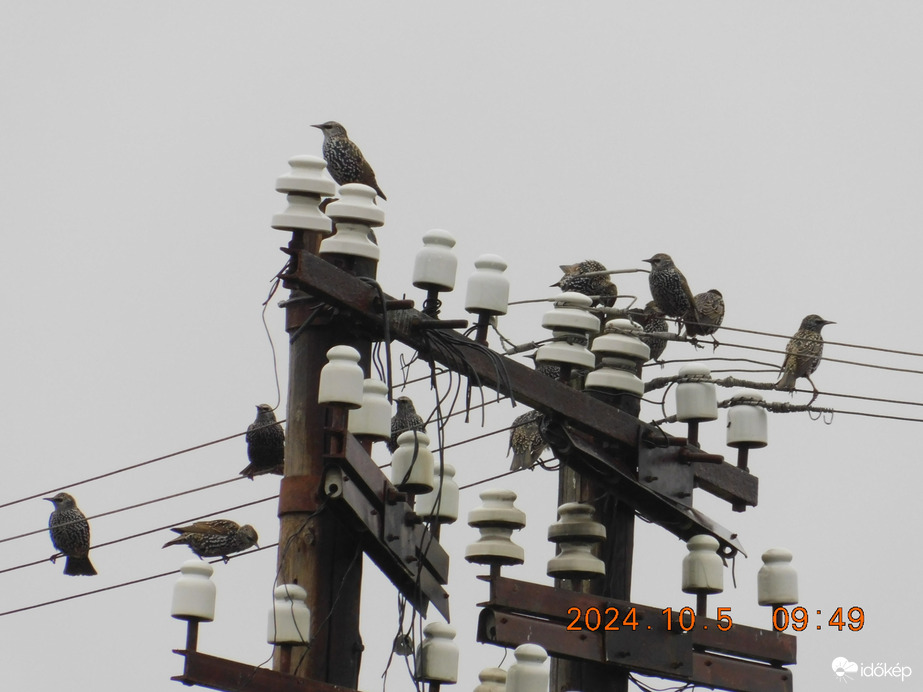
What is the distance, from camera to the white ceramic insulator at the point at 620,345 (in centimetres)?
1173

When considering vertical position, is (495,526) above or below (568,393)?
below

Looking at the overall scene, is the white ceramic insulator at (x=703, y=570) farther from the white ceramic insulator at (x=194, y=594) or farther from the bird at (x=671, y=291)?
the bird at (x=671, y=291)

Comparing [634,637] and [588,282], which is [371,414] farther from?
[588,282]

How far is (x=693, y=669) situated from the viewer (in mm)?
11180

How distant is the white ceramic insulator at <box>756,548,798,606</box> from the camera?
38.1ft

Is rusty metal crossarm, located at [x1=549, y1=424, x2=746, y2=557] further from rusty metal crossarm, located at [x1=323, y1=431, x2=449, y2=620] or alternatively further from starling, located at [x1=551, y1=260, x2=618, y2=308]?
starling, located at [x1=551, y1=260, x2=618, y2=308]

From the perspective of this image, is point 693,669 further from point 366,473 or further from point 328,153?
point 328,153

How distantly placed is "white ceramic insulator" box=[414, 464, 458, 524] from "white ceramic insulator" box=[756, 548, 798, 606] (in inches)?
85.6

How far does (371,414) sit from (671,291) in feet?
21.0

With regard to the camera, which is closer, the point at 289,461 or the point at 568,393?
the point at 289,461

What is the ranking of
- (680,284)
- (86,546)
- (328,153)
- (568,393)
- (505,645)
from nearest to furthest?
(505,645) → (568,393) → (328,153) → (680,284) → (86,546)

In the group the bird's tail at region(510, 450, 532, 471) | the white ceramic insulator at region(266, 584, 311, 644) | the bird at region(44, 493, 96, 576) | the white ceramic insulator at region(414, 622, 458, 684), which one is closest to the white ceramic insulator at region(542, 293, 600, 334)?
the white ceramic insulator at region(414, 622, 458, 684)

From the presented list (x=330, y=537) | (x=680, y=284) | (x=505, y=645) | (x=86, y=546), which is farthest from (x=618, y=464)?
(x=86, y=546)

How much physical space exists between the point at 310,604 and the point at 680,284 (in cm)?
685
